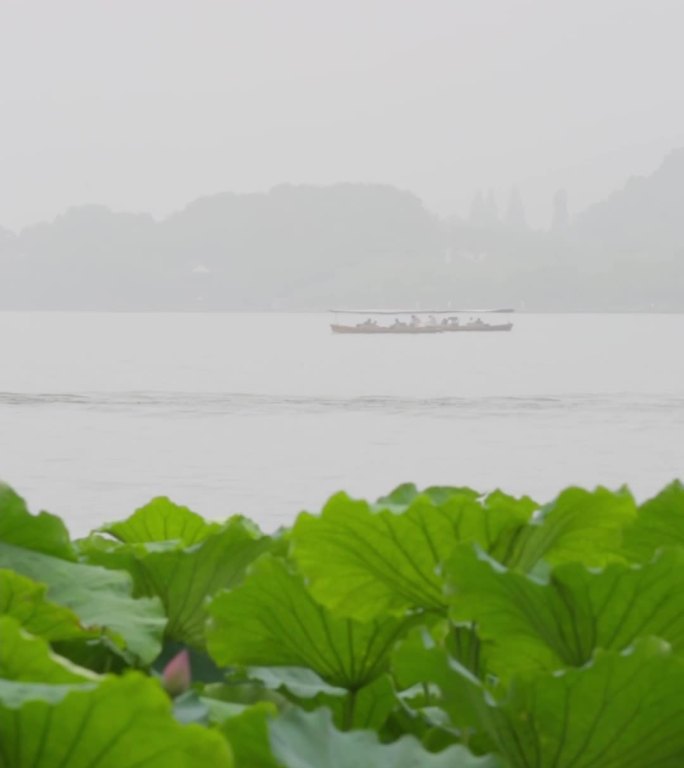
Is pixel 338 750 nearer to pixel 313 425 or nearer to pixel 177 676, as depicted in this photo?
pixel 177 676

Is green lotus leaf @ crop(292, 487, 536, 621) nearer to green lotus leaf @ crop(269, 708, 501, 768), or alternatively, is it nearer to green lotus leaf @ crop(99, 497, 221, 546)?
green lotus leaf @ crop(269, 708, 501, 768)

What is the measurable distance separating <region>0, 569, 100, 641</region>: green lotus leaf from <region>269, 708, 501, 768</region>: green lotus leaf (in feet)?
0.39

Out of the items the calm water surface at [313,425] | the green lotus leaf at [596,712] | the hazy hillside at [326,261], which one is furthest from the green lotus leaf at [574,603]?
the hazy hillside at [326,261]

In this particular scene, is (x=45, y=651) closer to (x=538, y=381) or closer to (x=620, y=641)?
(x=620, y=641)

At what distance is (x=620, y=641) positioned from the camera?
40 cm

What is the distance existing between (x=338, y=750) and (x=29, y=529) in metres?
→ 0.19

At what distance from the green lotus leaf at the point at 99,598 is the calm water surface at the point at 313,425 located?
0.74 m

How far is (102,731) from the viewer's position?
26 centimetres

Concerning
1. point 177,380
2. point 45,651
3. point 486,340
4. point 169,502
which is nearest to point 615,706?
point 45,651

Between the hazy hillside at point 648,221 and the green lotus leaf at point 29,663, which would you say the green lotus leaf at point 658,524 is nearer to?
the green lotus leaf at point 29,663

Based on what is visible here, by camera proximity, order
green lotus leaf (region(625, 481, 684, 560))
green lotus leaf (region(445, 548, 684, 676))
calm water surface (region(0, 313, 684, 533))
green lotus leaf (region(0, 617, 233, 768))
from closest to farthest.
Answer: green lotus leaf (region(0, 617, 233, 768)) < green lotus leaf (region(445, 548, 684, 676)) < green lotus leaf (region(625, 481, 684, 560)) < calm water surface (region(0, 313, 684, 533))

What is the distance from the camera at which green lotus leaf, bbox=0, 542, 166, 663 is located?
46 centimetres

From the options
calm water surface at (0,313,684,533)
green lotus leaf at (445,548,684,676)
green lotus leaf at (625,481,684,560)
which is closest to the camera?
green lotus leaf at (445,548,684,676)

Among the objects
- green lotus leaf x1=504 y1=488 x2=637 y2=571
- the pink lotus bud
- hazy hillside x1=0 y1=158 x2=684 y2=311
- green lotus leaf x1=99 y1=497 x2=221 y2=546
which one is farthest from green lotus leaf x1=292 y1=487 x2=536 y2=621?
hazy hillside x1=0 y1=158 x2=684 y2=311
